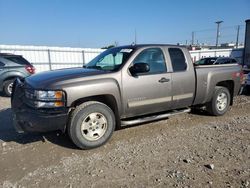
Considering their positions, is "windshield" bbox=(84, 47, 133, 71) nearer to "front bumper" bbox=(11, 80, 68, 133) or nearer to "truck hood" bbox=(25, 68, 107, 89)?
"truck hood" bbox=(25, 68, 107, 89)

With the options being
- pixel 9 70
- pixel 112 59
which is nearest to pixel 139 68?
pixel 112 59

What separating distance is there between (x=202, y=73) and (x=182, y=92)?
0.75 m

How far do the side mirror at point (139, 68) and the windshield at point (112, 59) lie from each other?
23cm

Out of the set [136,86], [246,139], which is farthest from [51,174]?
[246,139]

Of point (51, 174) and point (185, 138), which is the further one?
point (185, 138)

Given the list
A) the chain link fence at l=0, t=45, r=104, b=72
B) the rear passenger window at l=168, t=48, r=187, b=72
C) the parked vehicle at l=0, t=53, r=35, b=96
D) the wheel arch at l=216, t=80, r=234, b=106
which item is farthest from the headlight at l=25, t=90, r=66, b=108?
the chain link fence at l=0, t=45, r=104, b=72

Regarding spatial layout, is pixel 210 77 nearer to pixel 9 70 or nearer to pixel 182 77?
pixel 182 77

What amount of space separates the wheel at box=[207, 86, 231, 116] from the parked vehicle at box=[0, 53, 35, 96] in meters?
6.92

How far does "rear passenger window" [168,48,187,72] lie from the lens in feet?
18.0

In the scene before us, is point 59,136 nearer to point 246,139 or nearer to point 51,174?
point 51,174

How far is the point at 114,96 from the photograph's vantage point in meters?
4.66

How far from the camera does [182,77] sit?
5.49 m

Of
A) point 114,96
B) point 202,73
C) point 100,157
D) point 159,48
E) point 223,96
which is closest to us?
point 100,157

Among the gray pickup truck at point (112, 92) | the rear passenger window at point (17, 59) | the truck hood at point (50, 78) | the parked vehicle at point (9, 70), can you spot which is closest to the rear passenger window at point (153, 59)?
the gray pickup truck at point (112, 92)
